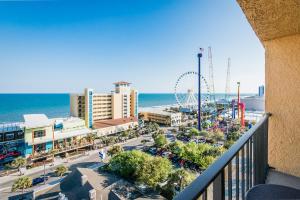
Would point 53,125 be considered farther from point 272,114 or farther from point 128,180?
point 272,114

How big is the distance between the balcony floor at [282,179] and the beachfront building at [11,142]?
19564 millimetres

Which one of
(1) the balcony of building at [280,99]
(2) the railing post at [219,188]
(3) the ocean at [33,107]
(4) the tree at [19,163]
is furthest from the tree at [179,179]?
(3) the ocean at [33,107]

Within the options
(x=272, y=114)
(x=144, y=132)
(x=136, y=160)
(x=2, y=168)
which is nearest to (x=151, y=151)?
(x=136, y=160)

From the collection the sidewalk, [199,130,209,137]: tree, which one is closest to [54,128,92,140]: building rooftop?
the sidewalk

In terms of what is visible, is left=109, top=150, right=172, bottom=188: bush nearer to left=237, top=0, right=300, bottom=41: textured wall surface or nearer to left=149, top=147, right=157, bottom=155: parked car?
left=149, top=147, right=157, bottom=155: parked car

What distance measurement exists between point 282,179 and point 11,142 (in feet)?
67.8

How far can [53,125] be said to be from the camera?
59.9 feet

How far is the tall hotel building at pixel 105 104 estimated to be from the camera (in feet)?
86.4

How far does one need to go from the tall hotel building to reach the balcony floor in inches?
995

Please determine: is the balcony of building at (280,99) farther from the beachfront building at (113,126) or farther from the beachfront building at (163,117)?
the beachfront building at (163,117)

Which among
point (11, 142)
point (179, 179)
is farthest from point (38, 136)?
point (179, 179)

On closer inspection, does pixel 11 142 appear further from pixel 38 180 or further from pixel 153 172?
pixel 153 172

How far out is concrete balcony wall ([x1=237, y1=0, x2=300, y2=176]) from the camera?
2277mm

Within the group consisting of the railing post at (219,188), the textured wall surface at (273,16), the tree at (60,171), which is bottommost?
the tree at (60,171)
